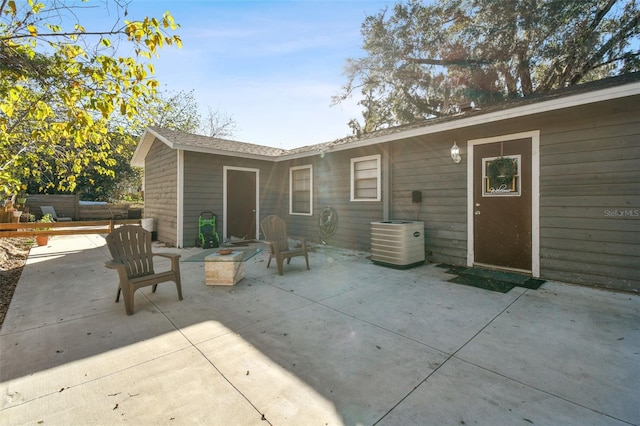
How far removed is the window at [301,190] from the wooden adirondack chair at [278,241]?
3.07m

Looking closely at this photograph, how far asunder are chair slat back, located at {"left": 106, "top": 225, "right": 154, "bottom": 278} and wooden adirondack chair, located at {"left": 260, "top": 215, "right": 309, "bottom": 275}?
1720mm

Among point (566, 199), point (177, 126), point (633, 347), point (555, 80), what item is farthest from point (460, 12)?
point (177, 126)

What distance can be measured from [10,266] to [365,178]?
7.41m

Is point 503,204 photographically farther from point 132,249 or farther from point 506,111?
point 132,249

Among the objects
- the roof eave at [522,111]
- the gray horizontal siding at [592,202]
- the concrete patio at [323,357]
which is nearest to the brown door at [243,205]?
the roof eave at [522,111]

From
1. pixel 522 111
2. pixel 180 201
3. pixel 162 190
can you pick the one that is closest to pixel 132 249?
pixel 180 201

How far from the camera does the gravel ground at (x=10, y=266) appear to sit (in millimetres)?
3691

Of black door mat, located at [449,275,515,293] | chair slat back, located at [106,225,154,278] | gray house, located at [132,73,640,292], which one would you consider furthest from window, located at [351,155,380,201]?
chair slat back, located at [106,225,154,278]

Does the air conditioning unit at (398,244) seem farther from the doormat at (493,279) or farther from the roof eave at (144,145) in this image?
the roof eave at (144,145)

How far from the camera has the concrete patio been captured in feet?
5.53

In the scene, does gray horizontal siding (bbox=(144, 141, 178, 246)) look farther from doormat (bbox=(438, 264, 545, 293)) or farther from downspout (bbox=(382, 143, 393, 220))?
doormat (bbox=(438, 264, 545, 293))

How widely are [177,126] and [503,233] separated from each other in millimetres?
22564

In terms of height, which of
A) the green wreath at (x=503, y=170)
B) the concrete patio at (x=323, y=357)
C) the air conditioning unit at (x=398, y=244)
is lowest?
the concrete patio at (x=323, y=357)

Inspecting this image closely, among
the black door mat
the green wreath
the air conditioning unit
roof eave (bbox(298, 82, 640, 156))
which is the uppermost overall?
roof eave (bbox(298, 82, 640, 156))
